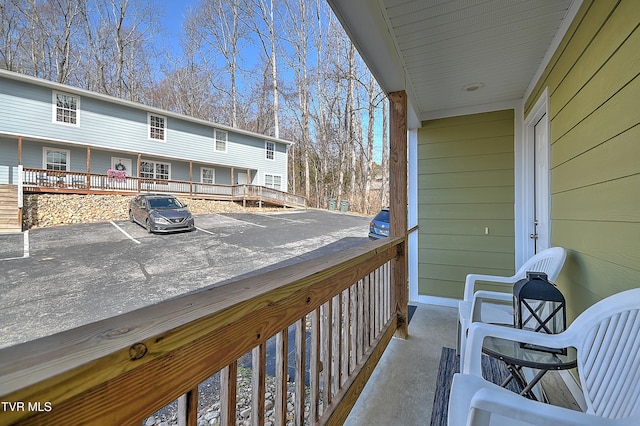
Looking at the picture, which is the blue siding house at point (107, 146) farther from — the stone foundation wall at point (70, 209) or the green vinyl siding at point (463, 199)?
the green vinyl siding at point (463, 199)

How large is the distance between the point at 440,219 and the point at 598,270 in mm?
1899

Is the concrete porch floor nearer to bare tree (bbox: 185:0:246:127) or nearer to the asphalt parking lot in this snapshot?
the asphalt parking lot

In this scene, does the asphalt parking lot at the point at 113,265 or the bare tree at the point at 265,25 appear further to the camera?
the bare tree at the point at 265,25

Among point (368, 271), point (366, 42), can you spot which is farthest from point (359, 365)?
point (366, 42)

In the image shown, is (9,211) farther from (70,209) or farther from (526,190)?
(526,190)

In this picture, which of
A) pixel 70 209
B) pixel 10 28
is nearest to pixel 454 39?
pixel 10 28

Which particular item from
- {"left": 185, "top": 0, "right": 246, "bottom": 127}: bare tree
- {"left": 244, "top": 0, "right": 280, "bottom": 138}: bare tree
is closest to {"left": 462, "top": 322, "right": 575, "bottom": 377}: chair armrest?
{"left": 185, "top": 0, "right": 246, "bottom": 127}: bare tree

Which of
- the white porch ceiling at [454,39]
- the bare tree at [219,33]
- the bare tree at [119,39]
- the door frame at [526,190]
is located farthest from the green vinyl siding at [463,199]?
the bare tree at [119,39]

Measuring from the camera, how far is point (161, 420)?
145 cm

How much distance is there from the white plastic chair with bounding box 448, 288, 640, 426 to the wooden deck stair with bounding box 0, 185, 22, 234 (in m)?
2.55

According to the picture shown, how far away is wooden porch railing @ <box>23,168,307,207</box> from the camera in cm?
272

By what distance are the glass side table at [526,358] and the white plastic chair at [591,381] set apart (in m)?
0.13

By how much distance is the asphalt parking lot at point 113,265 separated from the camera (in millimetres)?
1661

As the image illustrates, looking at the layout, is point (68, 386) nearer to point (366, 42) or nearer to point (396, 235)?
point (366, 42)
